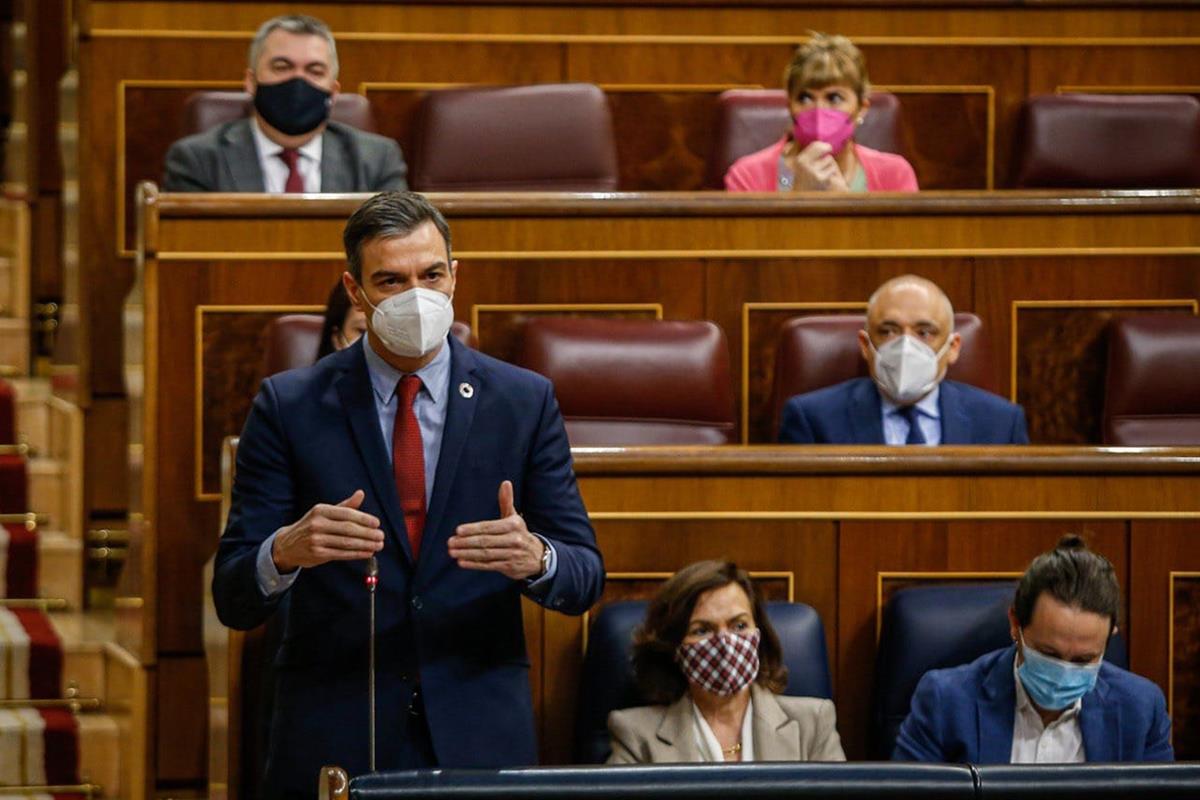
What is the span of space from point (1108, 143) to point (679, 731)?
1195 millimetres

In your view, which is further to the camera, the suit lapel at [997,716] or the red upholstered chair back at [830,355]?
the red upholstered chair back at [830,355]

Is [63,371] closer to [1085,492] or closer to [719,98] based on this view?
[719,98]

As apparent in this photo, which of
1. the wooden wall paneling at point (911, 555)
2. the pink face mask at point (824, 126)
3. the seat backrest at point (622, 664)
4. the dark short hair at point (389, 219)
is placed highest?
→ the pink face mask at point (824, 126)

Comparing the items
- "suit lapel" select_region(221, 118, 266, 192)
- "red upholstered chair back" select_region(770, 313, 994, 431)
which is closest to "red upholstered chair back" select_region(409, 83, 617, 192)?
"suit lapel" select_region(221, 118, 266, 192)

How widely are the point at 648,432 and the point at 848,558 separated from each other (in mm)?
322

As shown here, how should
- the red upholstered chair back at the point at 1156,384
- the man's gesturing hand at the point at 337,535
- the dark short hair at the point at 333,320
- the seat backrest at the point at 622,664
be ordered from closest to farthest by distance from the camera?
the man's gesturing hand at the point at 337,535 < the seat backrest at the point at 622,664 < the dark short hair at the point at 333,320 < the red upholstered chair back at the point at 1156,384

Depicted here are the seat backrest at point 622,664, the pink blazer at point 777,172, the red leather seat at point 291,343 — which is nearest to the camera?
the seat backrest at point 622,664

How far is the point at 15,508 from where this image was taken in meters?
2.05

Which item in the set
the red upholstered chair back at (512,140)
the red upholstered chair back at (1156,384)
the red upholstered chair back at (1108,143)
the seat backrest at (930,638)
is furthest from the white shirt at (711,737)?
the red upholstered chair back at (1108,143)

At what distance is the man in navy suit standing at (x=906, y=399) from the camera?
1.72 m

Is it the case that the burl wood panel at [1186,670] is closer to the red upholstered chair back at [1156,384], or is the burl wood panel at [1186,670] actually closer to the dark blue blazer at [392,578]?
the red upholstered chair back at [1156,384]

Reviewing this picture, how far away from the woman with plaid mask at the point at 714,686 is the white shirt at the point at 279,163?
0.77 metres

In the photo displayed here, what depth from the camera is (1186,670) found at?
149 cm

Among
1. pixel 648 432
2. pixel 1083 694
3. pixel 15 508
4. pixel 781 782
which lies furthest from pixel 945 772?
pixel 15 508
